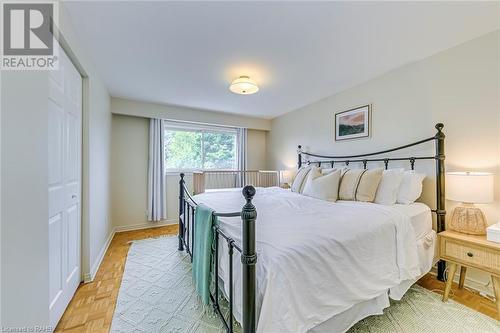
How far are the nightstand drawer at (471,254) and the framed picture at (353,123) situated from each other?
5.23 ft

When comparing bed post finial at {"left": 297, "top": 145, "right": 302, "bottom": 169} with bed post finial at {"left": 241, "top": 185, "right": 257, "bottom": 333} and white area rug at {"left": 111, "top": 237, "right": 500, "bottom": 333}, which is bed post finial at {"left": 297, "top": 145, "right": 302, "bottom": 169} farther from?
bed post finial at {"left": 241, "top": 185, "right": 257, "bottom": 333}

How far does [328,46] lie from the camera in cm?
211

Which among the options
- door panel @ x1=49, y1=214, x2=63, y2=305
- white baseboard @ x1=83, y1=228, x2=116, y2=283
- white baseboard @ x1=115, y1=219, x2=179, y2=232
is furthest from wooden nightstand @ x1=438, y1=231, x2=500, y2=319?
white baseboard @ x1=115, y1=219, x2=179, y2=232

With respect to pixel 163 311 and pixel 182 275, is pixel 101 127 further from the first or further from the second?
pixel 163 311

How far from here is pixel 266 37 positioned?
6.42ft

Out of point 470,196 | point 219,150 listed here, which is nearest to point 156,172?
point 219,150

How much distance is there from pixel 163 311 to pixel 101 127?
2405 millimetres

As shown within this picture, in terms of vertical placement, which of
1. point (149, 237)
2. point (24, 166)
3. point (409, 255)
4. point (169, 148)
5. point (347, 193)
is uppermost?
point (169, 148)

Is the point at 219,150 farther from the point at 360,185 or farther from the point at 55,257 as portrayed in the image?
the point at 55,257

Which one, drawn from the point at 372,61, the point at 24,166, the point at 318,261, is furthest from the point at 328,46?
the point at 24,166

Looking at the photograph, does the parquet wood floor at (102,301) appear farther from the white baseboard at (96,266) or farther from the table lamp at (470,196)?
the table lamp at (470,196)

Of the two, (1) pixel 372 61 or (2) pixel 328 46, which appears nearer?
(2) pixel 328 46

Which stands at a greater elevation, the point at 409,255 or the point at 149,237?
the point at 409,255

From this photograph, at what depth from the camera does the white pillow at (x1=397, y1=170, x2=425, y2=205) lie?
215cm
